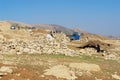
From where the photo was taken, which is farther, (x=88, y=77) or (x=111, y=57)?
(x=111, y=57)

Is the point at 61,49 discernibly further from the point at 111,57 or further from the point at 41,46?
the point at 111,57

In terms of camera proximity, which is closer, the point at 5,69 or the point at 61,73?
the point at 5,69

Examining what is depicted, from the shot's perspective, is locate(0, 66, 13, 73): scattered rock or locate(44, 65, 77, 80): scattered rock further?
locate(44, 65, 77, 80): scattered rock

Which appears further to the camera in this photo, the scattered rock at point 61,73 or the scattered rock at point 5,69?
the scattered rock at point 61,73

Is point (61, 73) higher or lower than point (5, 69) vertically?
lower

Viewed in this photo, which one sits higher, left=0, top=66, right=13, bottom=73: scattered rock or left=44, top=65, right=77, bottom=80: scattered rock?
left=0, top=66, right=13, bottom=73: scattered rock

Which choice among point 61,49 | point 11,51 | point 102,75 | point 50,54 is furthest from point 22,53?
point 102,75

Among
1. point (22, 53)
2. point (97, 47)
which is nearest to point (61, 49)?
point (22, 53)

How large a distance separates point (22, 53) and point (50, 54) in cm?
453

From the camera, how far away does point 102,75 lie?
105ft

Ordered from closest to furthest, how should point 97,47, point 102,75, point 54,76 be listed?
point 54,76, point 102,75, point 97,47

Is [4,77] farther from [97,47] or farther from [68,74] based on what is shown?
[97,47]

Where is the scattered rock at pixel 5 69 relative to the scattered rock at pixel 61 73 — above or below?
above

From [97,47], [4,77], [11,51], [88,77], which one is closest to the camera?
[4,77]
